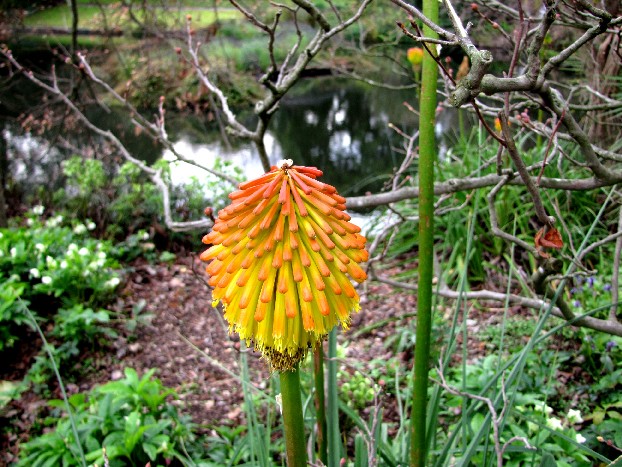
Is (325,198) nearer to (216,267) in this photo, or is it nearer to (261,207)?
(261,207)

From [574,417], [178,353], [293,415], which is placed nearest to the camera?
[293,415]

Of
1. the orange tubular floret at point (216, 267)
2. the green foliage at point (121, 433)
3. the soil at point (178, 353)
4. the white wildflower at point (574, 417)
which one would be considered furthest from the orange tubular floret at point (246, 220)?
the white wildflower at point (574, 417)

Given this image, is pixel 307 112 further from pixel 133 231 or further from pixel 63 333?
pixel 63 333

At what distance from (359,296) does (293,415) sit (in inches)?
11.9

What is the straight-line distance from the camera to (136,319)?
4531 millimetres

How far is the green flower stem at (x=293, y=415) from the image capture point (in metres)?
0.97

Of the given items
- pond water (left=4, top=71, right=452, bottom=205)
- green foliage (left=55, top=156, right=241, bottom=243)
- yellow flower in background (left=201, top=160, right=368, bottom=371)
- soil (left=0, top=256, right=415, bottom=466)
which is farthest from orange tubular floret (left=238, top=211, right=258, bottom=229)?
pond water (left=4, top=71, right=452, bottom=205)

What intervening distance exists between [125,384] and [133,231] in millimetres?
3165

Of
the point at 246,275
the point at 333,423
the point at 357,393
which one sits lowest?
the point at 357,393

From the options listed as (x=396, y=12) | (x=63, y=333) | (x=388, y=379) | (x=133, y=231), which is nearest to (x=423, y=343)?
(x=388, y=379)

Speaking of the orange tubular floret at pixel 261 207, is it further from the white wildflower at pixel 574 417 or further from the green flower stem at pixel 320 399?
the white wildflower at pixel 574 417

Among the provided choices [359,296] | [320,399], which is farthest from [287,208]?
[320,399]

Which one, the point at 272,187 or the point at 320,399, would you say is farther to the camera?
the point at 320,399

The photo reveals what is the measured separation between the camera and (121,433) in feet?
9.31
